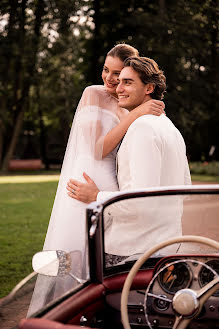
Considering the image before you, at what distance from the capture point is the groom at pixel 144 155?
2.71 metres

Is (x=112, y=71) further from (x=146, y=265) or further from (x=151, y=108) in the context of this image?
(x=146, y=265)

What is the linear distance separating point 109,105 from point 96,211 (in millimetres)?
2084

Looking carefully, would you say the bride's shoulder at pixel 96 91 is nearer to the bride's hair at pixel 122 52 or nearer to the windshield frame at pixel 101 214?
the bride's hair at pixel 122 52

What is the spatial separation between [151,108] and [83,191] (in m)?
0.68

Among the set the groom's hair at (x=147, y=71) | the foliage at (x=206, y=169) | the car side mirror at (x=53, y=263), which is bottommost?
the foliage at (x=206, y=169)

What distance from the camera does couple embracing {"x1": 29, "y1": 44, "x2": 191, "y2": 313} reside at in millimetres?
2920

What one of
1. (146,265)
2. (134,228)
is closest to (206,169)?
(134,228)

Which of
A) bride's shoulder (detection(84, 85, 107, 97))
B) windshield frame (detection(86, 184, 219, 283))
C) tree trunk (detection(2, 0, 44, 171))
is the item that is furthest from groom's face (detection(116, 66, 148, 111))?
tree trunk (detection(2, 0, 44, 171))

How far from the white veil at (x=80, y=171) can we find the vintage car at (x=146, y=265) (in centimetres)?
77

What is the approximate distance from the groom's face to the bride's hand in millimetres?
59

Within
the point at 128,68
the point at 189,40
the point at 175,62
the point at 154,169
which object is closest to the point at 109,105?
the point at 128,68

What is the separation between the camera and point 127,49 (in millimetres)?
3893

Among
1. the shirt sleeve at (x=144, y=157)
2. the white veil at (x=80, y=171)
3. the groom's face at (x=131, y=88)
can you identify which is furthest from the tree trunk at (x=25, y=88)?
the shirt sleeve at (x=144, y=157)

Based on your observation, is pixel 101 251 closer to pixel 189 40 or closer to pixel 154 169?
pixel 154 169
